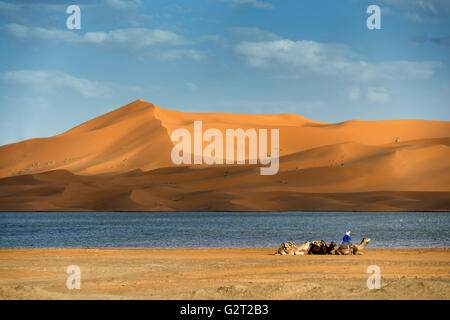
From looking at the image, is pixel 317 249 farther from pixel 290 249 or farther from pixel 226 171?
pixel 226 171

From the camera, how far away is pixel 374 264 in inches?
771

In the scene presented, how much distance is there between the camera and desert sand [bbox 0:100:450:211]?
3044 inches

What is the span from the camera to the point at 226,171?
319 ft

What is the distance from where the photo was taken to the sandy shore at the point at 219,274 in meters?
13.2

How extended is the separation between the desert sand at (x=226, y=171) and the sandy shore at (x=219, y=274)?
49.3 metres

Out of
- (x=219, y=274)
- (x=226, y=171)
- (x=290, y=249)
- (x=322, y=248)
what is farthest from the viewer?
(x=226, y=171)

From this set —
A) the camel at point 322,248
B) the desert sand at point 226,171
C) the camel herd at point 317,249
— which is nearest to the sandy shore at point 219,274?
the camel herd at point 317,249

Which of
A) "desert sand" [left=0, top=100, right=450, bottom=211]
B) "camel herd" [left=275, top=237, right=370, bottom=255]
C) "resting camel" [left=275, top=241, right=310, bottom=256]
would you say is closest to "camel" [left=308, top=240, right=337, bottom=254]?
"camel herd" [left=275, top=237, right=370, bottom=255]

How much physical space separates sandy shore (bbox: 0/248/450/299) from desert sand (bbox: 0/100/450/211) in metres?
49.3

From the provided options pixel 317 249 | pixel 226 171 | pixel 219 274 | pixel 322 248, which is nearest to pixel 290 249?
pixel 317 249

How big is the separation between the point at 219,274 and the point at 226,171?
261 ft

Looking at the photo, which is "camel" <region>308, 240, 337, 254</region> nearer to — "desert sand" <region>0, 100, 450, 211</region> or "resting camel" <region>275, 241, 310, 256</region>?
"resting camel" <region>275, 241, 310, 256</region>

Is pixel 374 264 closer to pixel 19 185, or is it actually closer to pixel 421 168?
pixel 421 168
